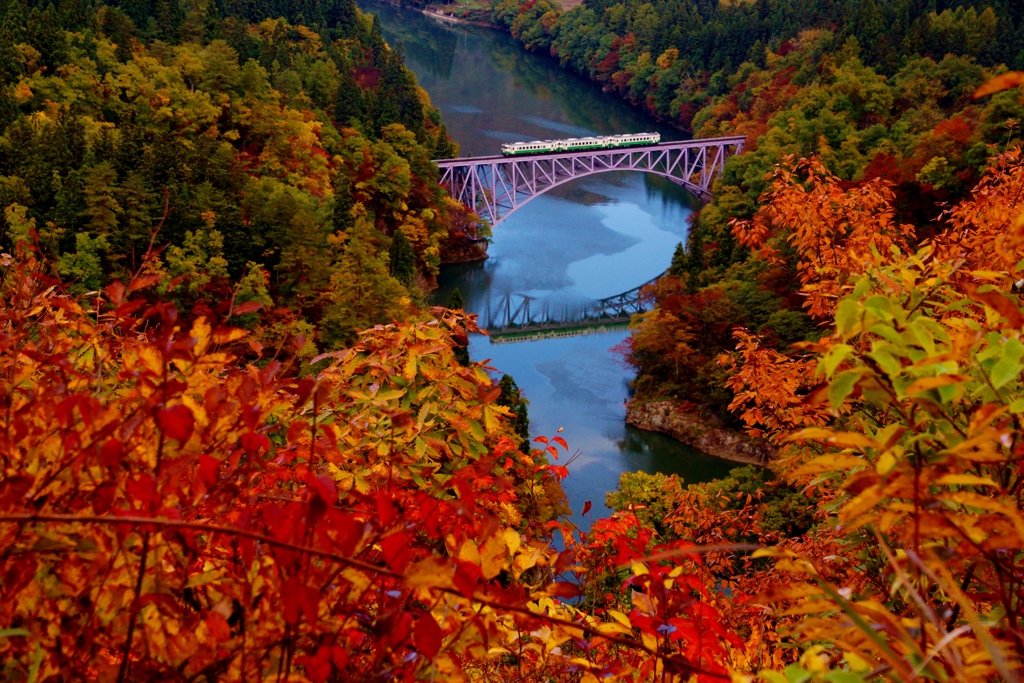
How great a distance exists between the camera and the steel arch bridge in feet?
94.9

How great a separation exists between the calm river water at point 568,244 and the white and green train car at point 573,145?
2.51 m

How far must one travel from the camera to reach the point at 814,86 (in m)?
32.1

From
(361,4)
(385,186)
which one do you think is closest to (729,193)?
(385,186)

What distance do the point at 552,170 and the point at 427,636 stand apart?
29.5 m

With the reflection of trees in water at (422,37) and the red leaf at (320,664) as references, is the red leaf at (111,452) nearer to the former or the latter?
the red leaf at (320,664)

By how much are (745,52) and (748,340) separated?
40.6 m

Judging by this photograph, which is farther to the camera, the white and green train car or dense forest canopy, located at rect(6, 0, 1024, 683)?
the white and green train car

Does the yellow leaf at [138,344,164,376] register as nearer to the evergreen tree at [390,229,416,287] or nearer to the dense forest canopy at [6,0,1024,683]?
the dense forest canopy at [6,0,1024,683]

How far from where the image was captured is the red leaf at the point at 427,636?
1.46 m

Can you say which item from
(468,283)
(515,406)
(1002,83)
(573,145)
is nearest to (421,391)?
(1002,83)

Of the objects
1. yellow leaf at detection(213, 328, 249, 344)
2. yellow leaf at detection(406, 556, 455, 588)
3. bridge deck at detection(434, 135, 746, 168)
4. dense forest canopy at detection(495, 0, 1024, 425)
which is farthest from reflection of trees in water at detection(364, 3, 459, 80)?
yellow leaf at detection(406, 556, 455, 588)

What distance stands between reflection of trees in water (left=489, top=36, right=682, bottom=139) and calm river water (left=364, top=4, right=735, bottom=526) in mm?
106

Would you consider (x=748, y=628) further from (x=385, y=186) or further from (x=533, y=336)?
(x=385, y=186)

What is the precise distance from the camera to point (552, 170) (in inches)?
1193
